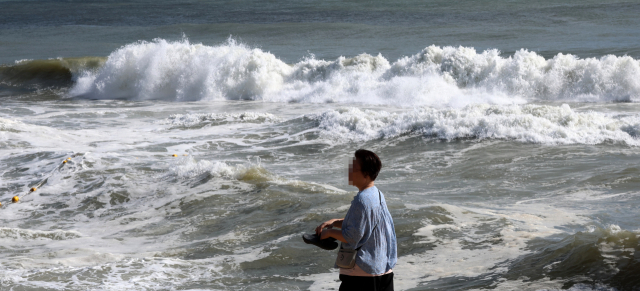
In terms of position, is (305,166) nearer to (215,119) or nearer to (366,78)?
(215,119)

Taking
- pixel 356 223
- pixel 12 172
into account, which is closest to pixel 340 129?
pixel 12 172

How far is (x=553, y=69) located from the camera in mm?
22250

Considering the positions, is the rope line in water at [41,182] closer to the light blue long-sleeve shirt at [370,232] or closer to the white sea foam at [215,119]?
the white sea foam at [215,119]

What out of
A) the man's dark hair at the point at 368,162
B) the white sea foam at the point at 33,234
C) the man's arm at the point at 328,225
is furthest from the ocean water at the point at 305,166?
the man's dark hair at the point at 368,162

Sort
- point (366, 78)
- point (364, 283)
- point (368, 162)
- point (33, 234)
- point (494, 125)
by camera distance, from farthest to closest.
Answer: point (366, 78), point (494, 125), point (33, 234), point (364, 283), point (368, 162)

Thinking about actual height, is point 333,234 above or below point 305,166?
above

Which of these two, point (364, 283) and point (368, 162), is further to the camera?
point (364, 283)

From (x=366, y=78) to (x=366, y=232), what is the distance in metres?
21.1

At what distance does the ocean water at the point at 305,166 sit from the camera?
6562 millimetres

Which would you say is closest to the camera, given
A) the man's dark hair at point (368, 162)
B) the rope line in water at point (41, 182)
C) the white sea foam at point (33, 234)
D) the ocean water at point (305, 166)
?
the man's dark hair at point (368, 162)

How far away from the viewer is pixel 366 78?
24812 mm

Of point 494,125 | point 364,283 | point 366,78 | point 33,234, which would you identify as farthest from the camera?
point 366,78

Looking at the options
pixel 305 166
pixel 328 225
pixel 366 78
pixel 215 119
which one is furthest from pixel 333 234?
pixel 366 78

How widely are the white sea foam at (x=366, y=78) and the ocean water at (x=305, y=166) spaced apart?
0.27 feet
